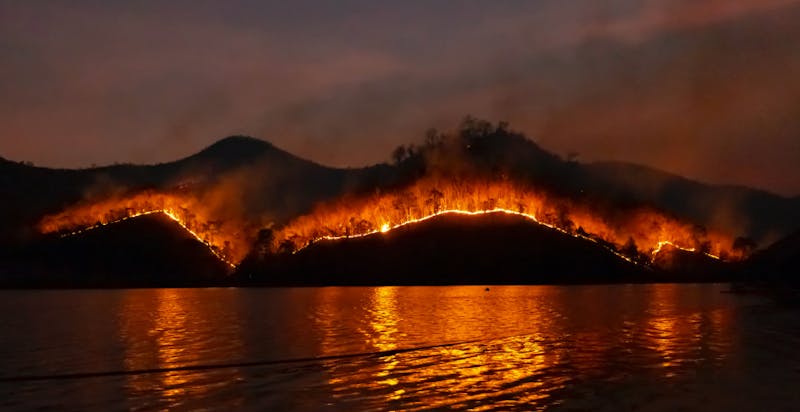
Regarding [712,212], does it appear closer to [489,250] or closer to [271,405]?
[489,250]

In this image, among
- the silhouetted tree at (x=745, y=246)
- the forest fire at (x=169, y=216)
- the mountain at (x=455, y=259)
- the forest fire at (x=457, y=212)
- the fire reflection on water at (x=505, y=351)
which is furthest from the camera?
the forest fire at (x=169, y=216)

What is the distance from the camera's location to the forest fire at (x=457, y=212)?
12925 centimetres

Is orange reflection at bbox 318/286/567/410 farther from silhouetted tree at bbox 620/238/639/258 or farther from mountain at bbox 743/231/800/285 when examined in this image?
silhouetted tree at bbox 620/238/639/258

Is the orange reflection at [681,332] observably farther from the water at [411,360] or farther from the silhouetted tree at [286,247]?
the silhouetted tree at [286,247]

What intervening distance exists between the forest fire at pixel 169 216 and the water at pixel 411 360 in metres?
89.4

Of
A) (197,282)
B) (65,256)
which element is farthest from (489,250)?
(65,256)

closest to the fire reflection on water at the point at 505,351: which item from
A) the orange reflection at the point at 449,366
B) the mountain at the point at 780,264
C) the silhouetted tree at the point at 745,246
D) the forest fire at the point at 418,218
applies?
the orange reflection at the point at 449,366

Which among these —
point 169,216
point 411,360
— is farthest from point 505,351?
point 169,216

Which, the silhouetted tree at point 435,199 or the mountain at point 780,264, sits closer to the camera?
the mountain at point 780,264

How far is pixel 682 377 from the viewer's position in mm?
24234

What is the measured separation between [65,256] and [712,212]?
13742 centimetres

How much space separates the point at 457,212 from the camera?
422 feet

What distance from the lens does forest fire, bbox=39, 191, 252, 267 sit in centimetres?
14138

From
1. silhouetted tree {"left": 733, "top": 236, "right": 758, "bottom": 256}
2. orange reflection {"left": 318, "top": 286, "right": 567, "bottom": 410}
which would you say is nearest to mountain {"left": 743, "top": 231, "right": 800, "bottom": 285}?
silhouetted tree {"left": 733, "top": 236, "right": 758, "bottom": 256}
